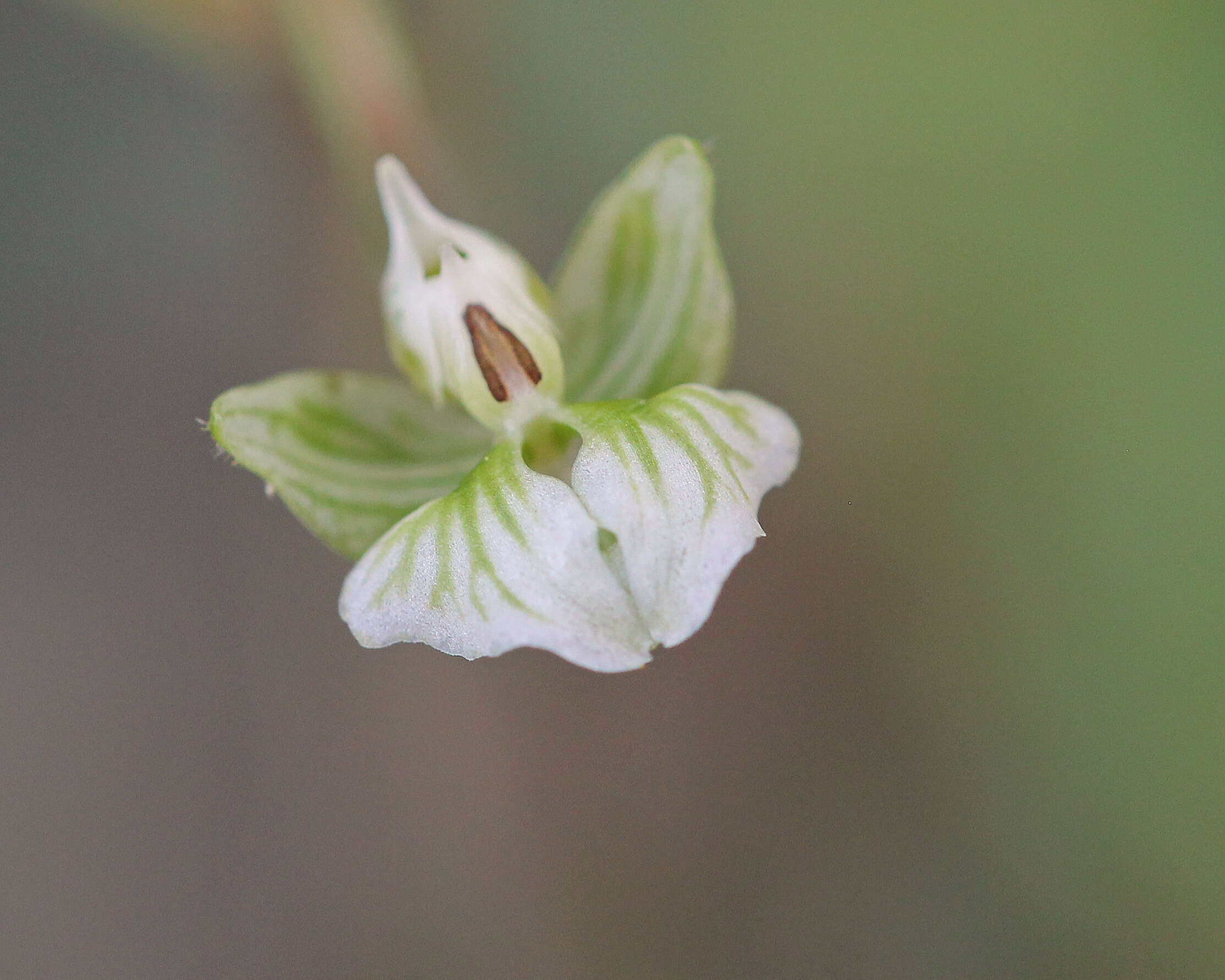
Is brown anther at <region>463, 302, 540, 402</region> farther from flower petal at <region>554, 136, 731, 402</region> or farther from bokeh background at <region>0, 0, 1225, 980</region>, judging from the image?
bokeh background at <region>0, 0, 1225, 980</region>

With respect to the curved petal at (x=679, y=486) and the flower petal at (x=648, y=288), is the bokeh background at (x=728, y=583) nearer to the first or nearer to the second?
the flower petal at (x=648, y=288)

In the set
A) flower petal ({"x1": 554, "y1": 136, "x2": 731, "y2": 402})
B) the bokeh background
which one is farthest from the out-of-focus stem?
flower petal ({"x1": 554, "y1": 136, "x2": 731, "y2": 402})

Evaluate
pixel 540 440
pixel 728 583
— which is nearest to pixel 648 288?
pixel 540 440

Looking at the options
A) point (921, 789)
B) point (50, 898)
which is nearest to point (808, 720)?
point (921, 789)

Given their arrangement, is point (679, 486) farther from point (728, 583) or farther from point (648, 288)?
point (728, 583)

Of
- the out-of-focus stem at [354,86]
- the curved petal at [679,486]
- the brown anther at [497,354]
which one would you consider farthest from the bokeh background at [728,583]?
the curved petal at [679,486]

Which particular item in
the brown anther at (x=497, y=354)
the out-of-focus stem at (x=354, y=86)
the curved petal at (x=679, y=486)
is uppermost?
the out-of-focus stem at (x=354, y=86)
